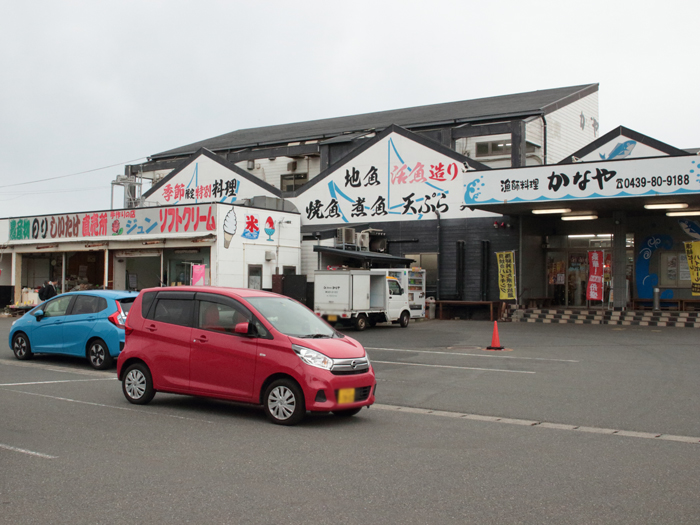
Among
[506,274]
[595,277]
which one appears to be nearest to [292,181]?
[506,274]

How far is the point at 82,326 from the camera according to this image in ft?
45.0

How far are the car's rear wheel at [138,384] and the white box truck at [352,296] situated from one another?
13.6 metres

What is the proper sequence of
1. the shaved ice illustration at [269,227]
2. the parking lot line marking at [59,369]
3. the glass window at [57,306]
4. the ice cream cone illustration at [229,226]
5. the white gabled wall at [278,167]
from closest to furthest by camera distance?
the parking lot line marking at [59,369] < the glass window at [57,306] < the ice cream cone illustration at [229,226] < the shaved ice illustration at [269,227] < the white gabled wall at [278,167]

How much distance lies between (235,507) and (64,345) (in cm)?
1025

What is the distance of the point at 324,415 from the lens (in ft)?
30.1

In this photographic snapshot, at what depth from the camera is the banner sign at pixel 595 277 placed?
27.2 meters

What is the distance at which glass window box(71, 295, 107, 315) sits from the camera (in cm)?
1363

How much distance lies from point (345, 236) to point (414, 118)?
12366mm

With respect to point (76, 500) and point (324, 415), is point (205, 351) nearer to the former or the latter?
point (324, 415)

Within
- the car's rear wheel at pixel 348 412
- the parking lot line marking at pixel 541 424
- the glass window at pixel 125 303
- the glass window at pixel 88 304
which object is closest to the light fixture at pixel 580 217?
the glass window at pixel 125 303

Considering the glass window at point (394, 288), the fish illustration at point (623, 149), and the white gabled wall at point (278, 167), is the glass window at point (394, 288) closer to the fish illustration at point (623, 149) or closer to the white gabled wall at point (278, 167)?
the fish illustration at point (623, 149)

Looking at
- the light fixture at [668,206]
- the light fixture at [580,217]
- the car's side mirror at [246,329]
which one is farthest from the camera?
the light fixture at [580,217]

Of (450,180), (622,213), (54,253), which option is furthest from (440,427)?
(54,253)

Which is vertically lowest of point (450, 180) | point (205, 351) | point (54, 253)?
point (205, 351)
